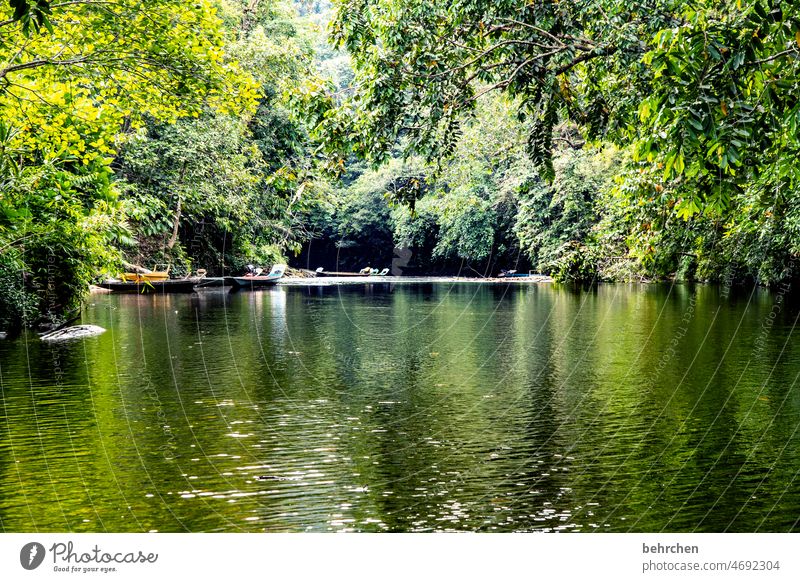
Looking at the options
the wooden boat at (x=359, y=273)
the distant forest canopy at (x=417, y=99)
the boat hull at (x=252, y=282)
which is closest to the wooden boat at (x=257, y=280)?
the boat hull at (x=252, y=282)

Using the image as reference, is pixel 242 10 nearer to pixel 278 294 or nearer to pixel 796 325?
pixel 278 294

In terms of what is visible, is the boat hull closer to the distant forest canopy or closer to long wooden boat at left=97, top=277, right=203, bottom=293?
long wooden boat at left=97, top=277, right=203, bottom=293

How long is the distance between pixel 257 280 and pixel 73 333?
31.6 meters

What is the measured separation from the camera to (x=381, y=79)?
1445cm

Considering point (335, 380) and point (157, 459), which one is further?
point (335, 380)

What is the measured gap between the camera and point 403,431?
11.6m

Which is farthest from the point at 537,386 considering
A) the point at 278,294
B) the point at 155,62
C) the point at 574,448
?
the point at 278,294

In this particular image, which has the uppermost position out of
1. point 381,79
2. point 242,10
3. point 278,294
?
point 242,10

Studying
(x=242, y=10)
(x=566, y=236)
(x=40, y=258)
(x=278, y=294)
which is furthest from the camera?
(x=566, y=236)

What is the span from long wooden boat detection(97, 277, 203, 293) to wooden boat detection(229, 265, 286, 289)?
Answer: 7.41m

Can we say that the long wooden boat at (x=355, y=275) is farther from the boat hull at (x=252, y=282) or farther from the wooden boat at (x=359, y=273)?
the boat hull at (x=252, y=282)

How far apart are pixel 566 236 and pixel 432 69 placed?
126 ft

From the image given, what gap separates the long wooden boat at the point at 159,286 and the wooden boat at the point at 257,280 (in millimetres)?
7413

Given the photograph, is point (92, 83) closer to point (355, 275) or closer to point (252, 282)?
point (252, 282)
